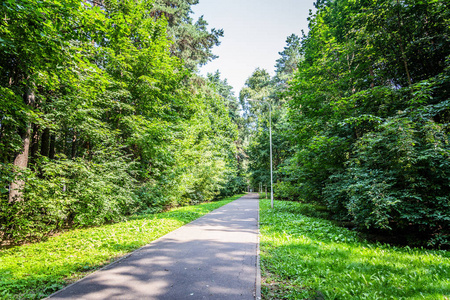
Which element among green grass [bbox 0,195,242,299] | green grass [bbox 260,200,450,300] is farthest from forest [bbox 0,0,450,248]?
green grass [bbox 0,195,242,299]

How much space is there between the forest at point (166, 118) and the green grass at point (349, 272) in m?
1.02

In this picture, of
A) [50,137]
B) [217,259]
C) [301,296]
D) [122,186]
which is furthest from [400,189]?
[50,137]

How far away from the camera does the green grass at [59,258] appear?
3490 millimetres

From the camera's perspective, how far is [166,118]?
13578 millimetres

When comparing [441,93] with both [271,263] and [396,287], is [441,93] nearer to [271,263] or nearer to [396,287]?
[396,287]

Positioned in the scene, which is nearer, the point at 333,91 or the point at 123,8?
the point at 333,91

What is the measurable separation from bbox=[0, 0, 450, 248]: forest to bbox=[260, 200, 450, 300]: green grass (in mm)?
1015

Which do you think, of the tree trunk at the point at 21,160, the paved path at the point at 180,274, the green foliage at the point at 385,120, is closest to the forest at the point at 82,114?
the tree trunk at the point at 21,160

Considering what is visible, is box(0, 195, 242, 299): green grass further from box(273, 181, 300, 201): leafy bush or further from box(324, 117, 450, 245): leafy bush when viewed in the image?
box(273, 181, 300, 201): leafy bush

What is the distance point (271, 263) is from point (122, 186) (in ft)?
26.7

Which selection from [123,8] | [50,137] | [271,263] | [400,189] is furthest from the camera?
[123,8]

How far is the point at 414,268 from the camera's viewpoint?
3822 mm

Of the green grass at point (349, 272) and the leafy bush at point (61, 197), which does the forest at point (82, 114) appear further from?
the green grass at point (349, 272)

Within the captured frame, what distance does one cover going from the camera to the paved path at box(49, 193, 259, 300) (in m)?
3.30
